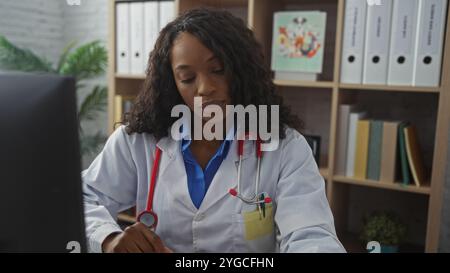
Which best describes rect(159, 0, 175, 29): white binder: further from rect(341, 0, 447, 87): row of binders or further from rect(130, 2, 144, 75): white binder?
rect(341, 0, 447, 87): row of binders

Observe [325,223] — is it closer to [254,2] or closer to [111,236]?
[111,236]

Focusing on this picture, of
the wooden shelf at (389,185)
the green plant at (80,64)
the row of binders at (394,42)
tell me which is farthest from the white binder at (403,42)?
the green plant at (80,64)

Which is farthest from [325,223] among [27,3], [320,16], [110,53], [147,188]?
[27,3]

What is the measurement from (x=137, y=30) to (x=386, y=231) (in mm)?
1482

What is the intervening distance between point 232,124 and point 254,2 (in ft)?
2.92

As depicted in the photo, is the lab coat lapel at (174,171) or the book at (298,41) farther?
the book at (298,41)

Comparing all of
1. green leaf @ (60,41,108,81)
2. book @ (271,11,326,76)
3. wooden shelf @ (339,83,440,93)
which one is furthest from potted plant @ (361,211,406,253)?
green leaf @ (60,41,108,81)

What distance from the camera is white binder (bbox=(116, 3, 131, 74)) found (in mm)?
2109

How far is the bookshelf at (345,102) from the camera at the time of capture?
1.61m

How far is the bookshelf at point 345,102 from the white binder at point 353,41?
2 cm

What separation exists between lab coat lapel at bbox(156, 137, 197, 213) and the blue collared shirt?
0.02 metres

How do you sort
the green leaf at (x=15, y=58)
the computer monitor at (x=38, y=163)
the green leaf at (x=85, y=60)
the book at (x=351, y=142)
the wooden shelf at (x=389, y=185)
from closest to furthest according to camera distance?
the computer monitor at (x=38, y=163), the wooden shelf at (x=389, y=185), the book at (x=351, y=142), the green leaf at (x=15, y=58), the green leaf at (x=85, y=60)

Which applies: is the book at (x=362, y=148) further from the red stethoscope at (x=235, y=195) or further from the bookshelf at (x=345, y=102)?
the red stethoscope at (x=235, y=195)

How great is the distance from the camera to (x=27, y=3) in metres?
2.75
